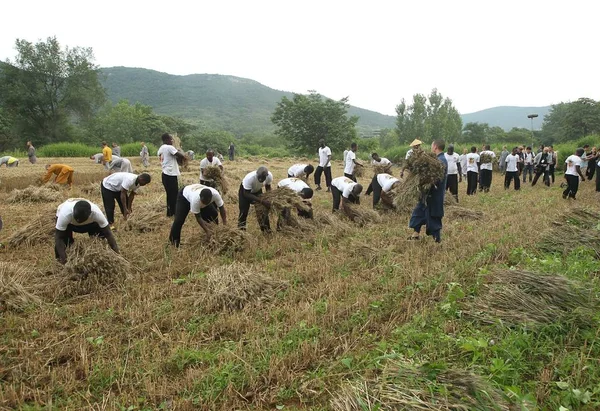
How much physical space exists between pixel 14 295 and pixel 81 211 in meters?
1.03

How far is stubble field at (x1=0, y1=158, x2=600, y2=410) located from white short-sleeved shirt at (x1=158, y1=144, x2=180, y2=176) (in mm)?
2102

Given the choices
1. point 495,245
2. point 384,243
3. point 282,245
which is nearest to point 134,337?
point 282,245

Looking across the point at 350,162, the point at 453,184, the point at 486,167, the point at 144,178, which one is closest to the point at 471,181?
the point at 486,167

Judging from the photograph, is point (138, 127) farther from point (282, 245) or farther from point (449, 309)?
point (449, 309)

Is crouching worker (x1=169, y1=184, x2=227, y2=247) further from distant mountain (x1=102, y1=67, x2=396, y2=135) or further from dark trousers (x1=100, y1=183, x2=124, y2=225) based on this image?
distant mountain (x1=102, y1=67, x2=396, y2=135)

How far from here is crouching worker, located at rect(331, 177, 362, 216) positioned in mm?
6966

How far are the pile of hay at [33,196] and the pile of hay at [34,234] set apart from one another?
12.8ft

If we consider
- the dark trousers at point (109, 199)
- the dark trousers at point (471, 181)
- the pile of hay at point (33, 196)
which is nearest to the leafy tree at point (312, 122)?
the dark trousers at point (471, 181)

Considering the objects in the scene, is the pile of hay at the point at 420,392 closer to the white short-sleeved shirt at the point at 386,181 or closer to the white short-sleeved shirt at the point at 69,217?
the white short-sleeved shirt at the point at 69,217

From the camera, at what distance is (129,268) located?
14.0 feet

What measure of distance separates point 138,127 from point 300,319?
47378mm

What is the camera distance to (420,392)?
1.99 m

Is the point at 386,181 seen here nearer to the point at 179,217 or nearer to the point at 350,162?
the point at 350,162

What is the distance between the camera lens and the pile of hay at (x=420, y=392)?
1906 mm
